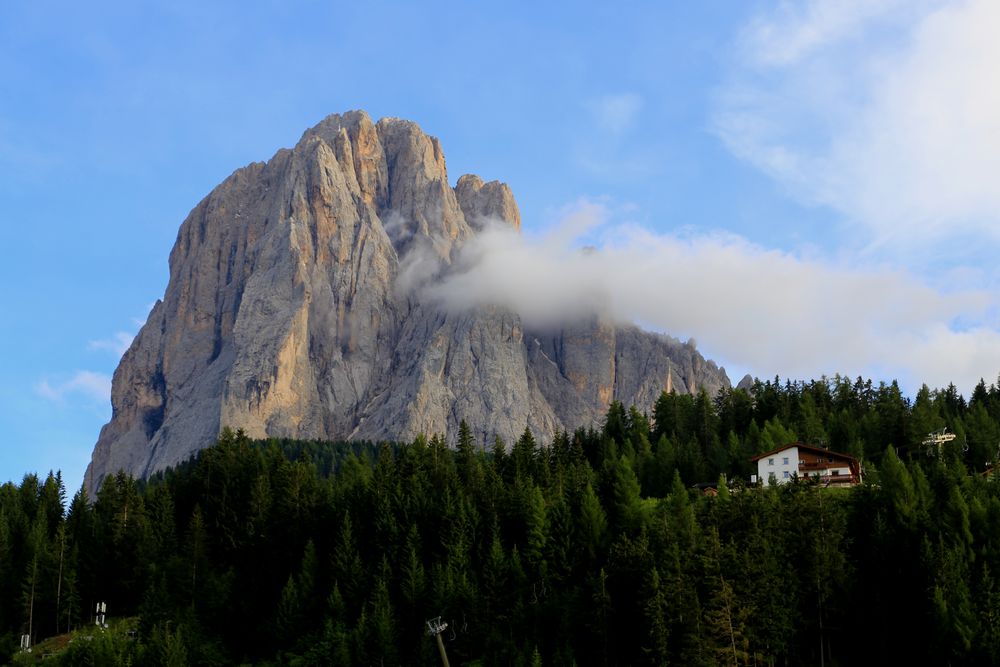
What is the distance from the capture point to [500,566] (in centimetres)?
8012

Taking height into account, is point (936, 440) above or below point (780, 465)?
above

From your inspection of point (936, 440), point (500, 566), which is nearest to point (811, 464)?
point (936, 440)

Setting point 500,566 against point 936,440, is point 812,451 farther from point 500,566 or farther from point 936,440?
point 500,566

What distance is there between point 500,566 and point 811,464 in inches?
1687

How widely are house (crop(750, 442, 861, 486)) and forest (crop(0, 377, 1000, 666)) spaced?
4.55m

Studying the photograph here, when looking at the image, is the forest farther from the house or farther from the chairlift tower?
the house

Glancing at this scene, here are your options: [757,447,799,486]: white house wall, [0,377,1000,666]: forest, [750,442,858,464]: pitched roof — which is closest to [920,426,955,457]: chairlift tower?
[0,377,1000,666]: forest

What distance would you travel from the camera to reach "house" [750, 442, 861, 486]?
4257 inches

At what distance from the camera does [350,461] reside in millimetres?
121688

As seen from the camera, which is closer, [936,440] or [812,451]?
[812,451]

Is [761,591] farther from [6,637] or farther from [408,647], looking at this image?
[6,637]

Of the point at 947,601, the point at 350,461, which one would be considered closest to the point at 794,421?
the point at 350,461

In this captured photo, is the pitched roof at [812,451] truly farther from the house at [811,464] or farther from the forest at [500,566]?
the forest at [500,566]

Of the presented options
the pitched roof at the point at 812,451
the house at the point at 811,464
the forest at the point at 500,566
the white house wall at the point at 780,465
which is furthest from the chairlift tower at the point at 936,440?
the white house wall at the point at 780,465
